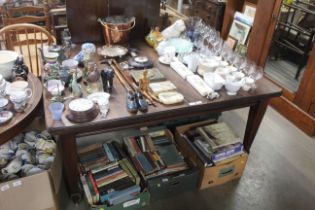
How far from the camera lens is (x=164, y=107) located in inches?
59.4

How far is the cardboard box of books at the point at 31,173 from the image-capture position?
4.67 ft

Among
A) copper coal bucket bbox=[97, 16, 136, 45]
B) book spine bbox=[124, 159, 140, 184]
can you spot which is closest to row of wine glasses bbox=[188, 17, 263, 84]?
copper coal bucket bbox=[97, 16, 136, 45]

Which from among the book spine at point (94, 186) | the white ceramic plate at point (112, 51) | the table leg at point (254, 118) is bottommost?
the book spine at point (94, 186)

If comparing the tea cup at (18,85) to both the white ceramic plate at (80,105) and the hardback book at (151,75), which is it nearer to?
the white ceramic plate at (80,105)

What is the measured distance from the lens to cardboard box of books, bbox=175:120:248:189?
6.01 feet

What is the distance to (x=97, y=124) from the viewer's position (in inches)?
53.6

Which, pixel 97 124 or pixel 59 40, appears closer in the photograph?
pixel 97 124

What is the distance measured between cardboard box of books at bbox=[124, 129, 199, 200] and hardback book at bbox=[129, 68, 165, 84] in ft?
1.57

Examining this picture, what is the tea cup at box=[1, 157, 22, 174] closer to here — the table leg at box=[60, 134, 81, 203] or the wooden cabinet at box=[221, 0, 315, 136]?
the table leg at box=[60, 134, 81, 203]

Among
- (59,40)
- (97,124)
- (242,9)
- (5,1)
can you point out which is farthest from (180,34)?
(5,1)

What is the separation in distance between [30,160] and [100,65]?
718mm

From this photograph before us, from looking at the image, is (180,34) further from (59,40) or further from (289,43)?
(289,43)

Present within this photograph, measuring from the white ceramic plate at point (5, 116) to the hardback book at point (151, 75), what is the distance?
697 millimetres

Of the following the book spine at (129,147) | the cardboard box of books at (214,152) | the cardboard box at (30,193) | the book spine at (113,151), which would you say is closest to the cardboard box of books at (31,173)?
the cardboard box at (30,193)
